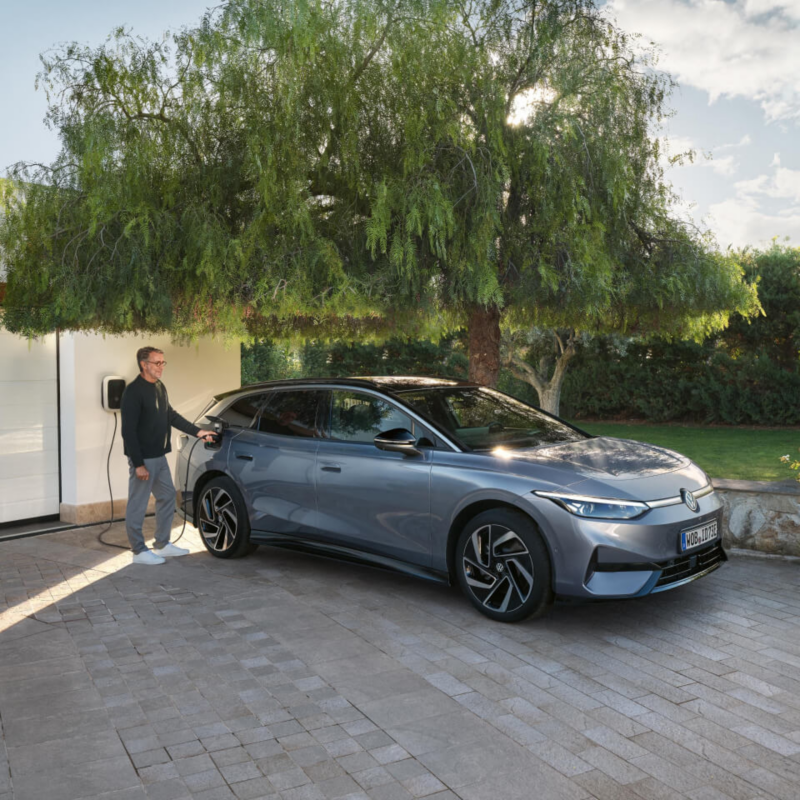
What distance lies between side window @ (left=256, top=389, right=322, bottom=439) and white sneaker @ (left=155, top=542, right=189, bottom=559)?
1.52 meters

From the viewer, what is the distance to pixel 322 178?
7.62m

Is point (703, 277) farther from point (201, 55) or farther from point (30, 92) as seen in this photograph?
point (30, 92)

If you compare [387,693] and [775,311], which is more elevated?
[775,311]

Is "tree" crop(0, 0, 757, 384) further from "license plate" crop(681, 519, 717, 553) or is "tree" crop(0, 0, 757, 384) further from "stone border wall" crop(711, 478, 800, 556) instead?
"license plate" crop(681, 519, 717, 553)

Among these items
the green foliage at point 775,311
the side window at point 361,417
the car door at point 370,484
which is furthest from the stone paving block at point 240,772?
the green foliage at point 775,311

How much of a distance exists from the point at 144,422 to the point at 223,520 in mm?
1154

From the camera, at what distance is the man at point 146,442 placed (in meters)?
7.21

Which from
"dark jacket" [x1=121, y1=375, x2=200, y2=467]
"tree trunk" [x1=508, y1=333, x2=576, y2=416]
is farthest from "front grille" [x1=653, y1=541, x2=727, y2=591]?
"tree trunk" [x1=508, y1=333, x2=576, y2=416]

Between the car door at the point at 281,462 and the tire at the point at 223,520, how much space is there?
13cm

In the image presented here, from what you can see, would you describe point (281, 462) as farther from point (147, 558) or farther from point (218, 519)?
point (147, 558)

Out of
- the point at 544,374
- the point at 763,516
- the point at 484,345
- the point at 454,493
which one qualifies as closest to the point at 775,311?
the point at 544,374

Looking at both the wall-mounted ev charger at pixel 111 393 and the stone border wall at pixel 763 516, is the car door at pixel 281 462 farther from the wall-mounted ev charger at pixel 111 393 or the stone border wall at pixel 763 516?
the stone border wall at pixel 763 516

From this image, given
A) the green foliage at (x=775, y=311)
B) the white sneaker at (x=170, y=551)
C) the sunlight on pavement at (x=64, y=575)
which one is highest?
the green foliage at (x=775, y=311)

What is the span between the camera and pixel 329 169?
25.1ft
